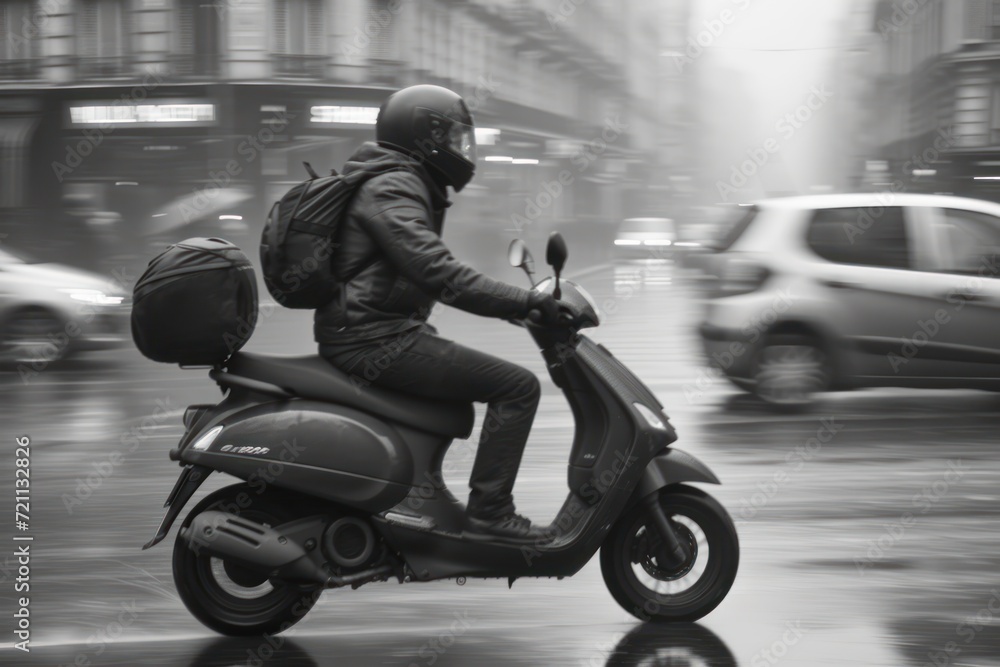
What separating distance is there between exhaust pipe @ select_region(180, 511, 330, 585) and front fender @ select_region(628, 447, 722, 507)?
1.17 metres

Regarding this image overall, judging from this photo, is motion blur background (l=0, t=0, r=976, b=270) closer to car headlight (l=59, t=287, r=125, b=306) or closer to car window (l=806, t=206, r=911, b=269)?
car headlight (l=59, t=287, r=125, b=306)

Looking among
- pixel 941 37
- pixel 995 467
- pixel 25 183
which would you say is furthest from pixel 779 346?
pixel 941 37

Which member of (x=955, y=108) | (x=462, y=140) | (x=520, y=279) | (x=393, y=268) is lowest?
(x=520, y=279)

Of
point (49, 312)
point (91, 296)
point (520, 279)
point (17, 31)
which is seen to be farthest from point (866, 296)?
point (17, 31)

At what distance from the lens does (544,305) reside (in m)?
4.32

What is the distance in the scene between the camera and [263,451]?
441cm

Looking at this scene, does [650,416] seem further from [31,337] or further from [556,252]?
[31,337]

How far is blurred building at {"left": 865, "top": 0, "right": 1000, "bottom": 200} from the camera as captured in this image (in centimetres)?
3428

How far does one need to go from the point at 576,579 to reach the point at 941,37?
4163 cm

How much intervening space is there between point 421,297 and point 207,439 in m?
0.90

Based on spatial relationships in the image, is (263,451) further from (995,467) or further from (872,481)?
(995,467)

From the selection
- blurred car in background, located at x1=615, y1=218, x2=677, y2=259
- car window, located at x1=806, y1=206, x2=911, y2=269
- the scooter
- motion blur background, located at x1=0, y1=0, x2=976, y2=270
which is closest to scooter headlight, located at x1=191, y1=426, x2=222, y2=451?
the scooter

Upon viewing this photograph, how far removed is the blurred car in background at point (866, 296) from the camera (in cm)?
970

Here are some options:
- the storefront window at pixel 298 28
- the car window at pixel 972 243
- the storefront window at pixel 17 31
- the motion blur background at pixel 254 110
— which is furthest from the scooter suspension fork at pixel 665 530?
the storefront window at pixel 17 31
